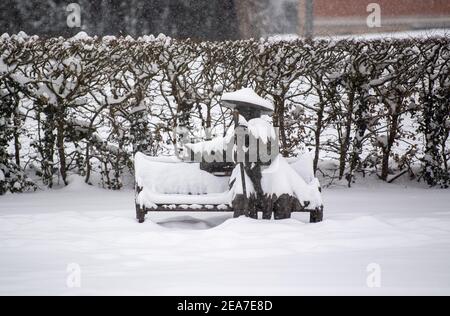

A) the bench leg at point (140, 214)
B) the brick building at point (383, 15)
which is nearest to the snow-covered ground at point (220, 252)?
the bench leg at point (140, 214)

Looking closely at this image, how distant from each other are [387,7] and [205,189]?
15.0m

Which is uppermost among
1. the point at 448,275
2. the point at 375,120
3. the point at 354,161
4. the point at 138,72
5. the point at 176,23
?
the point at 176,23

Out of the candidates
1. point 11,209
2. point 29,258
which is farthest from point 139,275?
point 11,209

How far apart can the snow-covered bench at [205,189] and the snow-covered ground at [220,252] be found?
21 centimetres

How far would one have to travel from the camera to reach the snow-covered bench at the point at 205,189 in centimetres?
592

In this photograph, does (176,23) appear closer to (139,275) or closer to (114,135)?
(114,135)

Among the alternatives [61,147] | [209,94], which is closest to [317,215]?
[209,94]

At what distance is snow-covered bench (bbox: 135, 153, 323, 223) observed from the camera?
5.92 m

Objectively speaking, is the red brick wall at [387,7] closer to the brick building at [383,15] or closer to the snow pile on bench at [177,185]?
the brick building at [383,15]

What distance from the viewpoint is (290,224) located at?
5.89 metres

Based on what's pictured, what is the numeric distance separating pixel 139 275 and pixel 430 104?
6516 millimetres

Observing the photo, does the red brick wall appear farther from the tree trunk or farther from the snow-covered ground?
the snow-covered ground

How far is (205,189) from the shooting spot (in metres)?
6.05

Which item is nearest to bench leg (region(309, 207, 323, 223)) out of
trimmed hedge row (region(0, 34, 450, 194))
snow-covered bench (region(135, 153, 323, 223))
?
snow-covered bench (region(135, 153, 323, 223))
